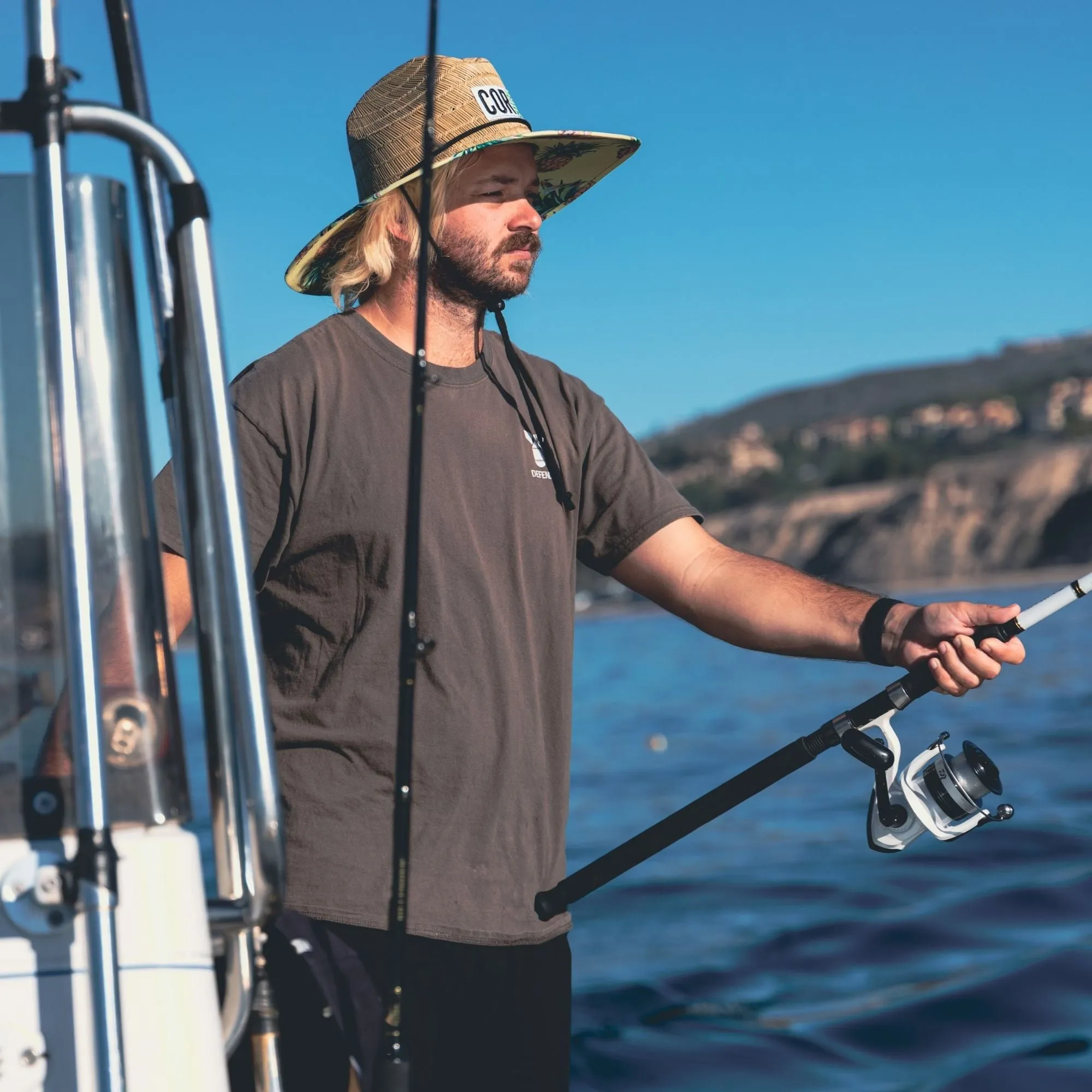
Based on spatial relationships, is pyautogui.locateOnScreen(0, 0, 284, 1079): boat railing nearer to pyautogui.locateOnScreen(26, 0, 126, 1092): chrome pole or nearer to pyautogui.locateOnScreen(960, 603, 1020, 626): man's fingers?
pyautogui.locateOnScreen(26, 0, 126, 1092): chrome pole

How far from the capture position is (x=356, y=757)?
2.41 meters

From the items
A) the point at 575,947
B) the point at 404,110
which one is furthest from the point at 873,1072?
the point at 404,110

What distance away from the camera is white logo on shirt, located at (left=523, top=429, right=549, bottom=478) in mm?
2713

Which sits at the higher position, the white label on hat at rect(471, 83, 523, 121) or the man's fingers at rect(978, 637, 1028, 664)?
the white label on hat at rect(471, 83, 523, 121)

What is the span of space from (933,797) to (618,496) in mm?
852

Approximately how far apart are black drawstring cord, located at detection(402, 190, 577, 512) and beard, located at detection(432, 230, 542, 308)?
0.7 inches

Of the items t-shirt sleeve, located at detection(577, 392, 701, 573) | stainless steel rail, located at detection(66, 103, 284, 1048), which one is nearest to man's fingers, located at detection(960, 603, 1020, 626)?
t-shirt sleeve, located at detection(577, 392, 701, 573)

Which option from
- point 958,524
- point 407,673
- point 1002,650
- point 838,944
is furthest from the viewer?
point 958,524

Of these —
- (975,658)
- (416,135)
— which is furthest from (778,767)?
(416,135)

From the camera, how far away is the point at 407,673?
2.01 m

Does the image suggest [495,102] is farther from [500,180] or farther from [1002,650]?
[1002,650]

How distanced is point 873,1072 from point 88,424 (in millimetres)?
4440

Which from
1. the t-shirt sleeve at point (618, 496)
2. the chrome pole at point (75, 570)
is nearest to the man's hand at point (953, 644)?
the t-shirt sleeve at point (618, 496)

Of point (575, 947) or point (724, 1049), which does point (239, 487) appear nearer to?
point (724, 1049)
